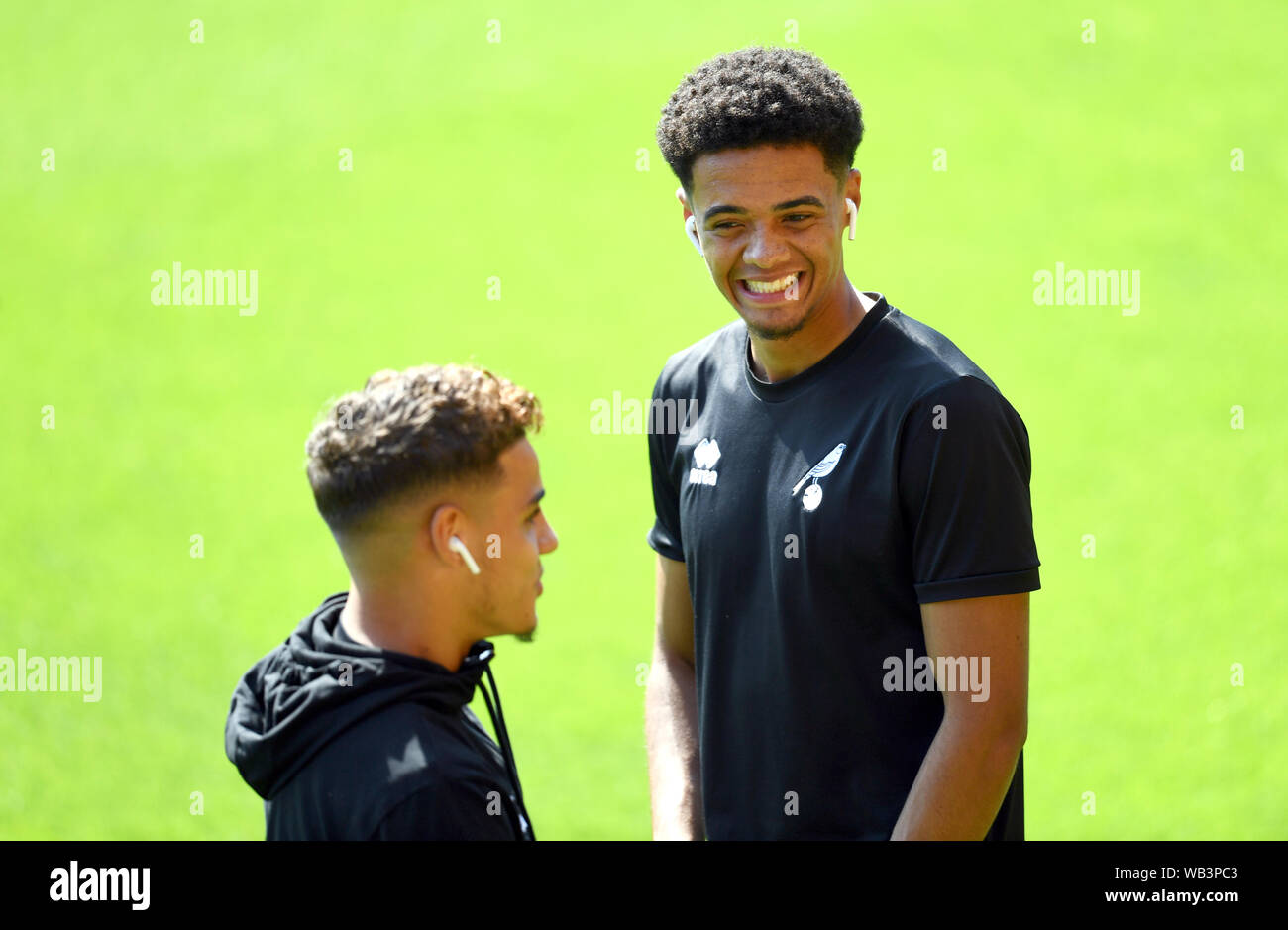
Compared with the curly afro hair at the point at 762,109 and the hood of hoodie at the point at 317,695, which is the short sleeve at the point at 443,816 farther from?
the curly afro hair at the point at 762,109

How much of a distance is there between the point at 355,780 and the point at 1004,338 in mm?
9499

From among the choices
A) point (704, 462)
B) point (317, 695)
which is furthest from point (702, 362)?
point (317, 695)

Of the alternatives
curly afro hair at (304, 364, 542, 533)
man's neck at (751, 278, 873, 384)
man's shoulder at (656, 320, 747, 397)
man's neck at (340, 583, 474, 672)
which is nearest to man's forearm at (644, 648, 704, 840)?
man's shoulder at (656, 320, 747, 397)

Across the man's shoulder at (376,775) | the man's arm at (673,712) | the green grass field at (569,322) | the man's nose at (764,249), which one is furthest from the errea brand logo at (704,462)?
the green grass field at (569,322)

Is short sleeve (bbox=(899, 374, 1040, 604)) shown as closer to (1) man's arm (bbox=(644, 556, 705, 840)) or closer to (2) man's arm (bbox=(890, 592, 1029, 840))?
(2) man's arm (bbox=(890, 592, 1029, 840))

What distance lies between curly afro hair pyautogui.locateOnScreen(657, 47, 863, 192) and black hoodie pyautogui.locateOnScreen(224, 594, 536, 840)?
46.5 inches

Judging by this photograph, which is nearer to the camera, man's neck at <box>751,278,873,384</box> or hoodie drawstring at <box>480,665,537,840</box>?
hoodie drawstring at <box>480,665,537,840</box>

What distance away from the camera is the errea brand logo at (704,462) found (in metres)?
2.91

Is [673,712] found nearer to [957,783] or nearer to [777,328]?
[957,783]

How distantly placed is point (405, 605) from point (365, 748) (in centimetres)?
27

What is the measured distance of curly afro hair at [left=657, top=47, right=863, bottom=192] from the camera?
278 centimetres

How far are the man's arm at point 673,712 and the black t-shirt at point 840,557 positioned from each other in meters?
0.15

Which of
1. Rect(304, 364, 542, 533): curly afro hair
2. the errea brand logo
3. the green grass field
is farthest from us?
the green grass field
